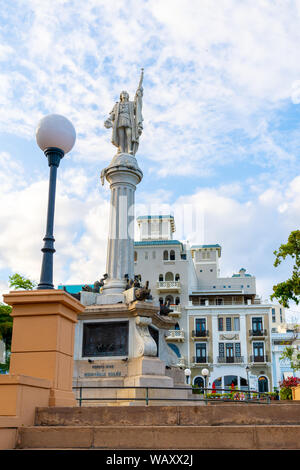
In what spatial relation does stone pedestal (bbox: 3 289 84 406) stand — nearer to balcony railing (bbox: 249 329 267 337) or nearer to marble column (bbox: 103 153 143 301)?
marble column (bbox: 103 153 143 301)

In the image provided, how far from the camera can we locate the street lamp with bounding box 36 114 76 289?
839 centimetres

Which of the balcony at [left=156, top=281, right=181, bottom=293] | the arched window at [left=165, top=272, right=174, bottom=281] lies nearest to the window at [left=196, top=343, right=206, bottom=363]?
the balcony at [left=156, top=281, right=181, bottom=293]

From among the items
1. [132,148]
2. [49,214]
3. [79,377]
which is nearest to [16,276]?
[132,148]

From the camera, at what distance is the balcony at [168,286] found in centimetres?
5862

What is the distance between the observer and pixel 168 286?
59188mm

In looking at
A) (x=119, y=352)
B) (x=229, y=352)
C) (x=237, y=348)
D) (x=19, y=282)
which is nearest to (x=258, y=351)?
(x=237, y=348)

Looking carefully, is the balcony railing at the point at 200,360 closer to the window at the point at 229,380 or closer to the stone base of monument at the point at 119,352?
the window at the point at 229,380

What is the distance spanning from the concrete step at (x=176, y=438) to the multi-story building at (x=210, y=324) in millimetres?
45105

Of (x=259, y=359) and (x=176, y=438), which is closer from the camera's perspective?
(x=176, y=438)

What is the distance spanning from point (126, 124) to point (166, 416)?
15667mm

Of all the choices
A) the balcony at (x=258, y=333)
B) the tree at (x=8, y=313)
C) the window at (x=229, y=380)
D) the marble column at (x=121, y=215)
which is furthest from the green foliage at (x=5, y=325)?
the balcony at (x=258, y=333)

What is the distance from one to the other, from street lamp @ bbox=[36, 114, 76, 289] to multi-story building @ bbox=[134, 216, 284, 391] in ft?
141

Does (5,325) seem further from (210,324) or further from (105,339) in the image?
(105,339)
